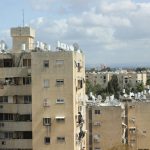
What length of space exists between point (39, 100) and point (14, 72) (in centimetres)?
258

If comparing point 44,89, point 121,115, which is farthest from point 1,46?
point 121,115

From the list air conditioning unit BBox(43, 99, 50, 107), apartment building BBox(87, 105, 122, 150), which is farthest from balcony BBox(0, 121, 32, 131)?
apartment building BBox(87, 105, 122, 150)

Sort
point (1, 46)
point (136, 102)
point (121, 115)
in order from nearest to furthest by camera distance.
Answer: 1. point (1, 46)
2. point (121, 115)
3. point (136, 102)

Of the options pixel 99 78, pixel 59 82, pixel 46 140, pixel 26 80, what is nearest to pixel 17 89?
pixel 26 80

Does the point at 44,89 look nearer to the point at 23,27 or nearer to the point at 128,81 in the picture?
the point at 23,27

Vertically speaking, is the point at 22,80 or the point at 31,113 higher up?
the point at 22,80

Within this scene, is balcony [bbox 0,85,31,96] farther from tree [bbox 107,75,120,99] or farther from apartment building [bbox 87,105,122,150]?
tree [bbox 107,75,120,99]

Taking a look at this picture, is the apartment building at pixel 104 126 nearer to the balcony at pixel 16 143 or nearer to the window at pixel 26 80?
the balcony at pixel 16 143

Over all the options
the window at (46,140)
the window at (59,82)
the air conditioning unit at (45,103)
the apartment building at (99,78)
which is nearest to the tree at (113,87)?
the apartment building at (99,78)

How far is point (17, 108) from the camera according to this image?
31.6 meters

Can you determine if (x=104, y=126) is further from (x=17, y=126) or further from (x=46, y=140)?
(x=17, y=126)

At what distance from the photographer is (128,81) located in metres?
144

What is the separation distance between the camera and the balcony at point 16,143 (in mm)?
31406

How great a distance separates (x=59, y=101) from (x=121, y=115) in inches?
689
